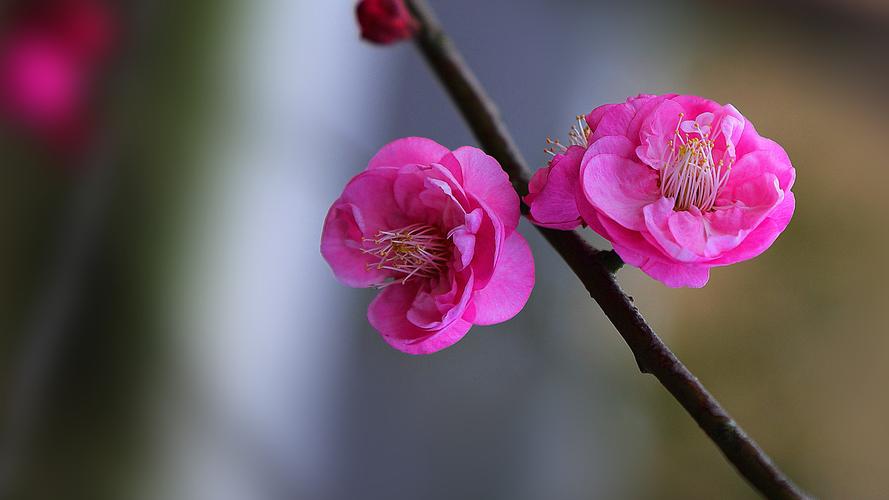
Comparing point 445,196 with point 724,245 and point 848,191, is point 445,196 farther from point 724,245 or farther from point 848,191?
point 848,191

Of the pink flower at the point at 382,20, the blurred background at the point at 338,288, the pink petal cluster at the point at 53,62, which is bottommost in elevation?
the blurred background at the point at 338,288

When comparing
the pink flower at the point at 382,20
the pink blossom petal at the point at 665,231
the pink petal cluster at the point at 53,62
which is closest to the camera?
the pink blossom petal at the point at 665,231

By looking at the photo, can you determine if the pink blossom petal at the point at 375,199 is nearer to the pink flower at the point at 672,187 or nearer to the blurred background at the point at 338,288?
the pink flower at the point at 672,187

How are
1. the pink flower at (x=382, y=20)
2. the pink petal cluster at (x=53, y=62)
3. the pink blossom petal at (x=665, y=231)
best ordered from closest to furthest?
the pink blossom petal at (x=665, y=231), the pink flower at (x=382, y=20), the pink petal cluster at (x=53, y=62)

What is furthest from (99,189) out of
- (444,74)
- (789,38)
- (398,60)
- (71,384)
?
(789,38)

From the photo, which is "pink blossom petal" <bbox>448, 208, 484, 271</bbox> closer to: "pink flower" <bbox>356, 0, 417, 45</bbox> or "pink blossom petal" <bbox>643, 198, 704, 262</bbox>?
"pink blossom petal" <bbox>643, 198, 704, 262</bbox>

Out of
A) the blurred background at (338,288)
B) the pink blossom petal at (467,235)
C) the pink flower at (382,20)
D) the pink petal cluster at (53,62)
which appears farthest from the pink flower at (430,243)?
the pink petal cluster at (53,62)

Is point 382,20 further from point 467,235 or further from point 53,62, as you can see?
point 53,62

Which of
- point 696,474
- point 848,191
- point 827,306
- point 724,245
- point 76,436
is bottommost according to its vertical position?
point 696,474
